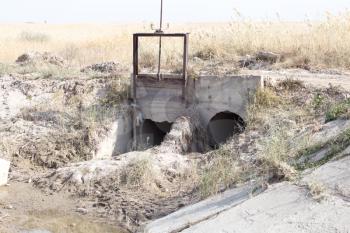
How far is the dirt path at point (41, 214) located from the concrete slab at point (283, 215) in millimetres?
1453

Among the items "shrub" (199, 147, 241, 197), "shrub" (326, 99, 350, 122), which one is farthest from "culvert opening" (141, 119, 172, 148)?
"shrub" (326, 99, 350, 122)

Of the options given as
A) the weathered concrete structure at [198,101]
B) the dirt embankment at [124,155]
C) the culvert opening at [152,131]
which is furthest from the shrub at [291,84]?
the culvert opening at [152,131]

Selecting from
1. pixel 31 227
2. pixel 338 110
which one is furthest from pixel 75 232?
pixel 338 110

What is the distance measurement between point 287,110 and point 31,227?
14.5 ft

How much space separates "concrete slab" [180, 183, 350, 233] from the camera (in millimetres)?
5262

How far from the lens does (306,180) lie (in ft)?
19.8

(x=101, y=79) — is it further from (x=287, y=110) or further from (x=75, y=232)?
(x=75, y=232)

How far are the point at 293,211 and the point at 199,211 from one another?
46.1 inches

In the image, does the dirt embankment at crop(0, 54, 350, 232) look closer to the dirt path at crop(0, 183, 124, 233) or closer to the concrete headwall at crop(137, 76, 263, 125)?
the dirt path at crop(0, 183, 124, 233)

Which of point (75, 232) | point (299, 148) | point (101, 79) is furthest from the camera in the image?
point (101, 79)

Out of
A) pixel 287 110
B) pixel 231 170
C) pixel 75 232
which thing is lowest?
pixel 75 232

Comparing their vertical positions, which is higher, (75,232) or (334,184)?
(334,184)

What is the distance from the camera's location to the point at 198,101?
33.3 ft

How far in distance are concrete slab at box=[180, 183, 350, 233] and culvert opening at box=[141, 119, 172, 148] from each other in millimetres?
4658
